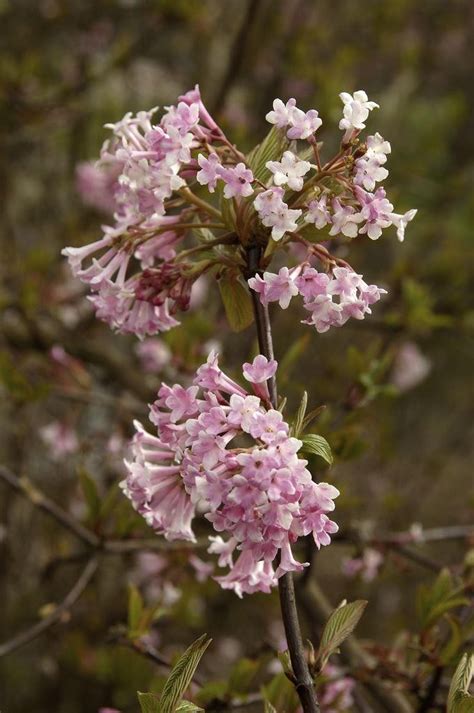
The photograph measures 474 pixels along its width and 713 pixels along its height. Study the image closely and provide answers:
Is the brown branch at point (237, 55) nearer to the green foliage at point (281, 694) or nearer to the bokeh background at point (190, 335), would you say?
the bokeh background at point (190, 335)

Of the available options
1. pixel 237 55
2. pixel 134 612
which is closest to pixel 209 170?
pixel 134 612

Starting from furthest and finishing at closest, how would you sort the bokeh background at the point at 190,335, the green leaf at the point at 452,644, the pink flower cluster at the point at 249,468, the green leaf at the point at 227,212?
the bokeh background at the point at 190,335 → the green leaf at the point at 452,644 → the green leaf at the point at 227,212 → the pink flower cluster at the point at 249,468

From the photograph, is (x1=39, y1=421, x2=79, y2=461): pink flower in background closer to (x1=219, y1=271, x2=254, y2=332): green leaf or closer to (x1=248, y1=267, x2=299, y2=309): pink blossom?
(x1=219, y1=271, x2=254, y2=332): green leaf

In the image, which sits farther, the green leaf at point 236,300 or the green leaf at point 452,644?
the green leaf at point 452,644

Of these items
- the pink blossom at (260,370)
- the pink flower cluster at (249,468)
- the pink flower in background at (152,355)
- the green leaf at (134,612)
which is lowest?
the pink flower in background at (152,355)

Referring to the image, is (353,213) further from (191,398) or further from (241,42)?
(241,42)

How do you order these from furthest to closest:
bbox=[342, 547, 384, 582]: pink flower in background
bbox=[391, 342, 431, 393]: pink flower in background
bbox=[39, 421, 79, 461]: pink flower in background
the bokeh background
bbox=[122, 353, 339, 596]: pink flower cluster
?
bbox=[391, 342, 431, 393]: pink flower in background, bbox=[39, 421, 79, 461]: pink flower in background, the bokeh background, bbox=[342, 547, 384, 582]: pink flower in background, bbox=[122, 353, 339, 596]: pink flower cluster

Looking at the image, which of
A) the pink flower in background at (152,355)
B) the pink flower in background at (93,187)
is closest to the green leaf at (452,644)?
the pink flower in background at (152,355)

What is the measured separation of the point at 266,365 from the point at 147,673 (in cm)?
142

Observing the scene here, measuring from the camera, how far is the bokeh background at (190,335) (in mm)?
1828

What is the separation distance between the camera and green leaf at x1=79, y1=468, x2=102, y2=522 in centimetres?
113

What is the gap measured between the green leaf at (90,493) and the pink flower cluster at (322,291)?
0.58 m

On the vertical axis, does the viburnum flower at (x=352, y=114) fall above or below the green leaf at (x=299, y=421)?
above

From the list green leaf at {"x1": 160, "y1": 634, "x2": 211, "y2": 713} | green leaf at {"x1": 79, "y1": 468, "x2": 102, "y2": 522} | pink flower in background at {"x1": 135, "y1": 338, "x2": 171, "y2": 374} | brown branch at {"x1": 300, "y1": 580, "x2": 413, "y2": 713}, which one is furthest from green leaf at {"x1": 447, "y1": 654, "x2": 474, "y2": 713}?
pink flower in background at {"x1": 135, "y1": 338, "x2": 171, "y2": 374}
